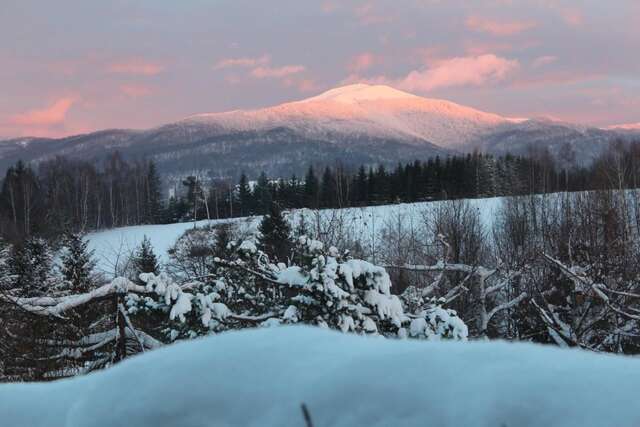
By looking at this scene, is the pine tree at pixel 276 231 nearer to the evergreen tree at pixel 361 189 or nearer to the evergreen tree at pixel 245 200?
the evergreen tree at pixel 361 189

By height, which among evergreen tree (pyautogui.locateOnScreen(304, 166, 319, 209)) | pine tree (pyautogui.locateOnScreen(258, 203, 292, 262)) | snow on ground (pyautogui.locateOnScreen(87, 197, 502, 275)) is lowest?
snow on ground (pyautogui.locateOnScreen(87, 197, 502, 275))

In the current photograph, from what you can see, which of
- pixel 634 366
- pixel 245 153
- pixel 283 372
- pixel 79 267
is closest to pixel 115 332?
pixel 283 372

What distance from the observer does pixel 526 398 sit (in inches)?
41.9

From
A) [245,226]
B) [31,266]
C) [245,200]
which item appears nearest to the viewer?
[31,266]

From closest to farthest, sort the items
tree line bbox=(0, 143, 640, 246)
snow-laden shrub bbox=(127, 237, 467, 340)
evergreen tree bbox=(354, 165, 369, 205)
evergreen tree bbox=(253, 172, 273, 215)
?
snow-laden shrub bbox=(127, 237, 467, 340) < tree line bbox=(0, 143, 640, 246) < evergreen tree bbox=(253, 172, 273, 215) < evergreen tree bbox=(354, 165, 369, 205)

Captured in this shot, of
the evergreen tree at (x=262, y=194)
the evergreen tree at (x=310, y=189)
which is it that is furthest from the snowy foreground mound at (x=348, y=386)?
the evergreen tree at (x=262, y=194)

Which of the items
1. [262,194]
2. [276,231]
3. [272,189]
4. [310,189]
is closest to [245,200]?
[262,194]

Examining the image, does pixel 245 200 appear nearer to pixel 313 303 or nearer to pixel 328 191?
pixel 328 191

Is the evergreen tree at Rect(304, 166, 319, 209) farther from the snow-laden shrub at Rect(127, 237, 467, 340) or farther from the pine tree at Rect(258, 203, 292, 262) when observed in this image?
the snow-laden shrub at Rect(127, 237, 467, 340)

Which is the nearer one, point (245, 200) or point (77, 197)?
point (77, 197)

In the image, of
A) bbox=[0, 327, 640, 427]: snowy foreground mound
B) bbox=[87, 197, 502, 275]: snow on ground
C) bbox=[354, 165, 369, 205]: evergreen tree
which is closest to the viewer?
bbox=[0, 327, 640, 427]: snowy foreground mound

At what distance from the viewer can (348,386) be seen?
1173 millimetres

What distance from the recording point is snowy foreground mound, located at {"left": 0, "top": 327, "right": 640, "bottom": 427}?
1058 mm

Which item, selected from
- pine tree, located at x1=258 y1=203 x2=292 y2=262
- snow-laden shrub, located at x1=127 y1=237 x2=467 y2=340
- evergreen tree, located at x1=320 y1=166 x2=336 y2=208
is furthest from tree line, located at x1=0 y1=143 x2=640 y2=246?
snow-laden shrub, located at x1=127 y1=237 x2=467 y2=340
